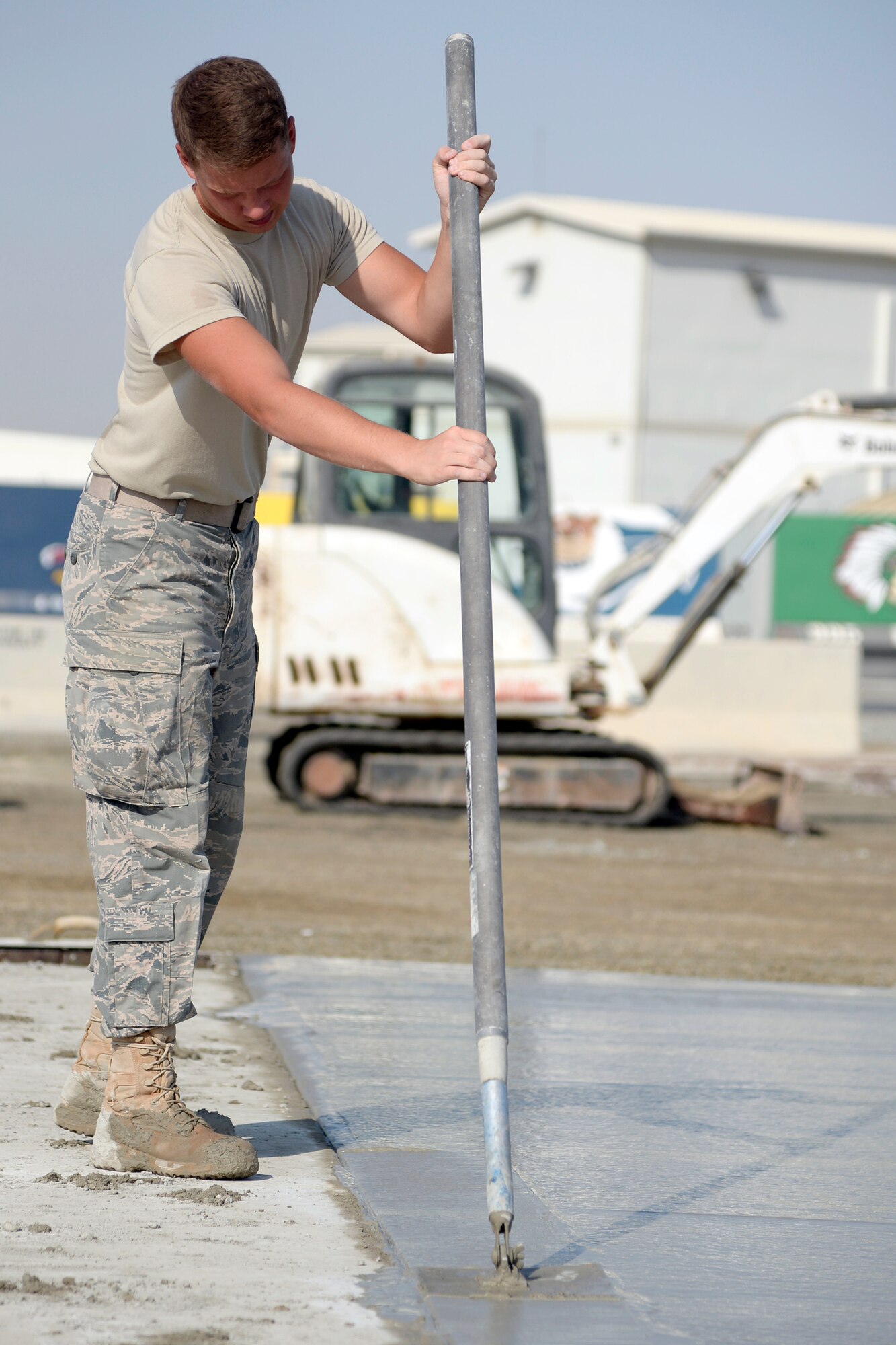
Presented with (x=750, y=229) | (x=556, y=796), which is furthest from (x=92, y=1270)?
(x=750, y=229)

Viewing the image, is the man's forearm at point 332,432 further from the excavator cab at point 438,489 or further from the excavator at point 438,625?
the excavator cab at point 438,489

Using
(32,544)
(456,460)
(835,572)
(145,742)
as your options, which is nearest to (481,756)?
(456,460)

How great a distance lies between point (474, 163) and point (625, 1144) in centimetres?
163

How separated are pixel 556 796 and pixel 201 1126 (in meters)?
10.1

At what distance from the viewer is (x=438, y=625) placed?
41.7 feet

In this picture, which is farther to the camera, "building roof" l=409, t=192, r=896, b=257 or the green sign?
"building roof" l=409, t=192, r=896, b=257

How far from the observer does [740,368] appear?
130ft

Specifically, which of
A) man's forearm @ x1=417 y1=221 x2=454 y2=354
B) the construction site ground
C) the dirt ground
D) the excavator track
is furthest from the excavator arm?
man's forearm @ x1=417 y1=221 x2=454 y2=354

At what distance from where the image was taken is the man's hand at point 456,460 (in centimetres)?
220

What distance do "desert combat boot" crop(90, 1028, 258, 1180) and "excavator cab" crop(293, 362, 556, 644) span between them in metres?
10.3

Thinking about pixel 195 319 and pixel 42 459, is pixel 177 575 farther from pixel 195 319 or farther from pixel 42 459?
pixel 42 459

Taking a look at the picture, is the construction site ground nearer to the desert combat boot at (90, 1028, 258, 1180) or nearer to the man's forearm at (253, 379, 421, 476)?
the desert combat boot at (90, 1028, 258, 1180)

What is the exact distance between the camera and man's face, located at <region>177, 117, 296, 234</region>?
2510mm

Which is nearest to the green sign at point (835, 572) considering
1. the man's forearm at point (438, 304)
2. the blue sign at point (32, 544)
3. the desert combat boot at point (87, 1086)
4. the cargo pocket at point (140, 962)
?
the blue sign at point (32, 544)
